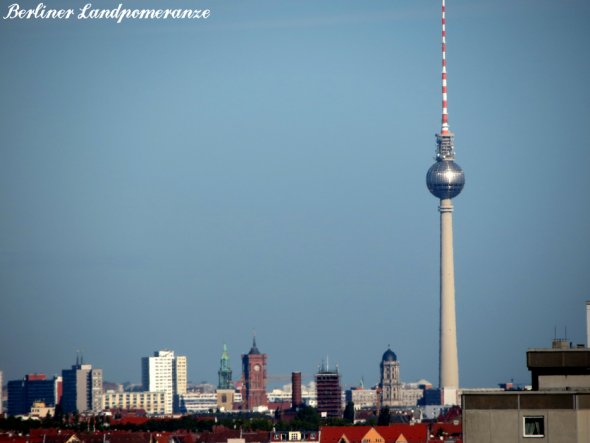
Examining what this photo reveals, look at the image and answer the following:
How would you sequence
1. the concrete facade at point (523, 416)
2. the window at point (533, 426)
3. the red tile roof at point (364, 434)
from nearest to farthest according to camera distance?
the concrete facade at point (523, 416)
the window at point (533, 426)
the red tile roof at point (364, 434)

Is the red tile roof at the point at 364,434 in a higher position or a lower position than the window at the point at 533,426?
higher

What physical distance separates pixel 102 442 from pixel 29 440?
683cm

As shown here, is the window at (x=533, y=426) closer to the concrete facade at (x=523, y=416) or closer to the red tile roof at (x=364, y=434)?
the concrete facade at (x=523, y=416)

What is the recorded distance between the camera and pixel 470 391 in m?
37.5

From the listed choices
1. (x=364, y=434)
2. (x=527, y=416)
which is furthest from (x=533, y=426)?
(x=364, y=434)

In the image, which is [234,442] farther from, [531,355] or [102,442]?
[531,355]

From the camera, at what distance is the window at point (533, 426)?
1460 inches

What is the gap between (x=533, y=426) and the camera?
3719cm

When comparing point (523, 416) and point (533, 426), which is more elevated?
point (523, 416)

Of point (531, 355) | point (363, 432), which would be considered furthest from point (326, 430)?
point (531, 355)

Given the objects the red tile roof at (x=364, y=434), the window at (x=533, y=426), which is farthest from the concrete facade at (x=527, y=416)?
the red tile roof at (x=364, y=434)

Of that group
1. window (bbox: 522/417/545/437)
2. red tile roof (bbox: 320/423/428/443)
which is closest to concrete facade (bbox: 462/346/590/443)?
window (bbox: 522/417/545/437)

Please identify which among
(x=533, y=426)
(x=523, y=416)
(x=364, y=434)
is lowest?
(x=533, y=426)

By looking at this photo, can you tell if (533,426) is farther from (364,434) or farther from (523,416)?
(364,434)
